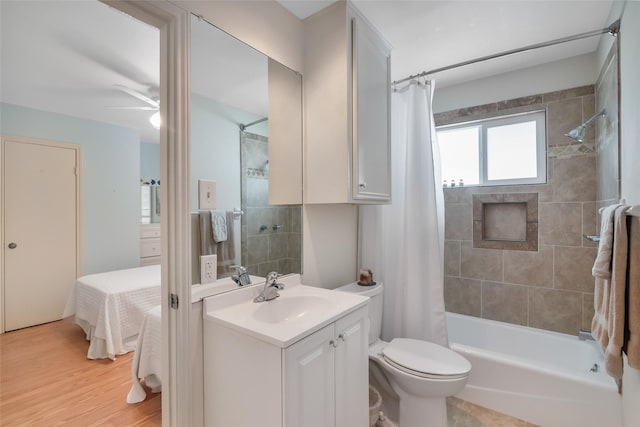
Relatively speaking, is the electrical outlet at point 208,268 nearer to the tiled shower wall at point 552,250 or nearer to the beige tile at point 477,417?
the beige tile at point 477,417

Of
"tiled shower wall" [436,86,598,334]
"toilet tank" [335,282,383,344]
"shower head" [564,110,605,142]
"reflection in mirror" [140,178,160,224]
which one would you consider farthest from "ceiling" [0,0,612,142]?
"reflection in mirror" [140,178,160,224]

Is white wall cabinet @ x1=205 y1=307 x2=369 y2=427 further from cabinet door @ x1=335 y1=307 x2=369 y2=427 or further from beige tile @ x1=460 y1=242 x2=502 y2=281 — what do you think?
beige tile @ x1=460 y1=242 x2=502 y2=281

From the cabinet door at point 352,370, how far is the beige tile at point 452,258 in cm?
155

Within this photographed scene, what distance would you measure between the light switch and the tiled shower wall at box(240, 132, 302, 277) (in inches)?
8.1

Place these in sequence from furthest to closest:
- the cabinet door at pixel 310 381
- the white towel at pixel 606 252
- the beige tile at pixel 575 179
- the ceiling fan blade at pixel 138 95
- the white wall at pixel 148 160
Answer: the white wall at pixel 148 160, the ceiling fan blade at pixel 138 95, the beige tile at pixel 575 179, the white towel at pixel 606 252, the cabinet door at pixel 310 381

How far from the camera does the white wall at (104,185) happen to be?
11.0ft

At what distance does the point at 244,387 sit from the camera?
42.4 inches

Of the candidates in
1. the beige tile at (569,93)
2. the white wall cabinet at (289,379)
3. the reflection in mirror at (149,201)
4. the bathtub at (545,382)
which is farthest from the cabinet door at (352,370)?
the reflection in mirror at (149,201)

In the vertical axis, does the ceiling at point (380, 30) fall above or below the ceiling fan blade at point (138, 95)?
above

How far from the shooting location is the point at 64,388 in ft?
6.75

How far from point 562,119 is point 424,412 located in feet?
7.52

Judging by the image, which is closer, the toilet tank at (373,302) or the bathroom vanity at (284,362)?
the bathroom vanity at (284,362)

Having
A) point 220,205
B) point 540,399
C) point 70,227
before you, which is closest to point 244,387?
point 220,205

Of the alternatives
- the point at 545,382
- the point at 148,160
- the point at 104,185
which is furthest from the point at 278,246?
the point at 148,160
